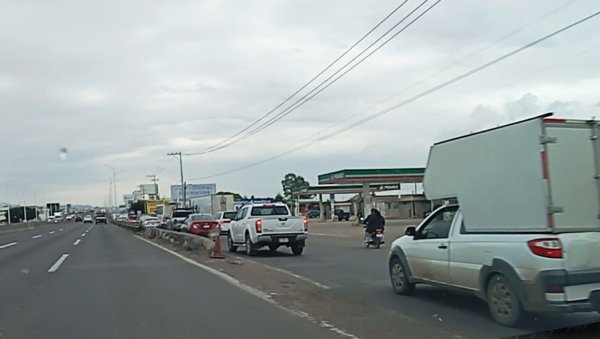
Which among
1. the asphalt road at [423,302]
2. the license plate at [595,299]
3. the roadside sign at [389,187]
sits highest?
the roadside sign at [389,187]

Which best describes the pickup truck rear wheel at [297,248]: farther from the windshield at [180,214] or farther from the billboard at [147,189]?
the billboard at [147,189]

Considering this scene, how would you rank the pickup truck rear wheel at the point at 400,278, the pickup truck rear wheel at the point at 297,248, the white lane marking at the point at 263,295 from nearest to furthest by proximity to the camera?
the white lane marking at the point at 263,295 < the pickup truck rear wheel at the point at 400,278 < the pickup truck rear wheel at the point at 297,248

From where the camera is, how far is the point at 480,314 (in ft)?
32.4

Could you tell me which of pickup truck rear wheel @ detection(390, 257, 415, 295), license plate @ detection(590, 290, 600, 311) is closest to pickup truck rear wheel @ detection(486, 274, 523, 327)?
license plate @ detection(590, 290, 600, 311)

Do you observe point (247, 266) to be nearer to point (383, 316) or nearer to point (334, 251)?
point (334, 251)

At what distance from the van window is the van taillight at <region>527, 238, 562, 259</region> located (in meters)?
2.17

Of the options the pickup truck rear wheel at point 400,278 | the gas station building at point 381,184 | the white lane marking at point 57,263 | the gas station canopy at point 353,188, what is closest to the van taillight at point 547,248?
the pickup truck rear wheel at point 400,278

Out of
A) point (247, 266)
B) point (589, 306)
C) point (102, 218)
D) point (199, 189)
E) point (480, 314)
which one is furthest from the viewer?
point (199, 189)

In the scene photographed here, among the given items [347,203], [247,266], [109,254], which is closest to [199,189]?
[347,203]

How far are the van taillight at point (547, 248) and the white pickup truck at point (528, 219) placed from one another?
0.5 inches

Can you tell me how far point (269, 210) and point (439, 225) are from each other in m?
12.9

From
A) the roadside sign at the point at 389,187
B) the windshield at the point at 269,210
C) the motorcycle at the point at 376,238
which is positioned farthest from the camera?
the roadside sign at the point at 389,187

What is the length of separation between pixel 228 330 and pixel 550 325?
427 centimetres

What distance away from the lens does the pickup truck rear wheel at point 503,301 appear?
867 cm
